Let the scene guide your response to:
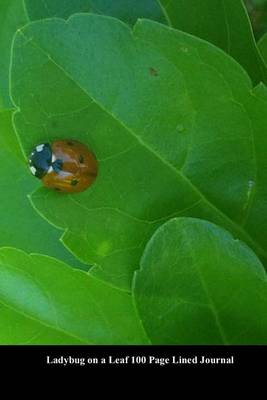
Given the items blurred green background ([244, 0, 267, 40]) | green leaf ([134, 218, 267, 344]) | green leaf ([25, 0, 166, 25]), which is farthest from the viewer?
blurred green background ([244, 0, 267, 40])

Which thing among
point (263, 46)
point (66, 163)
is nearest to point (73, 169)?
point (66, 163)

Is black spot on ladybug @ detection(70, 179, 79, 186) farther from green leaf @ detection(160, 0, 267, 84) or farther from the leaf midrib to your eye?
green leaf @ detection(160, 0, 267, 84)

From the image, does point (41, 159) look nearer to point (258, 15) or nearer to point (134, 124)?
point (134, 124)

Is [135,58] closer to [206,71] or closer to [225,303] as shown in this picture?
[206,71]

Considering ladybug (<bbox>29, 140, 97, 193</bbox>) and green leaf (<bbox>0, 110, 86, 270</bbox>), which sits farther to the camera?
green leaf (<bbox>0, 110, 86, 270</bbox>)

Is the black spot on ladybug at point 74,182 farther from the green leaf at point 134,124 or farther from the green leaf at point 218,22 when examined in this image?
the green leaf at point 218,22
